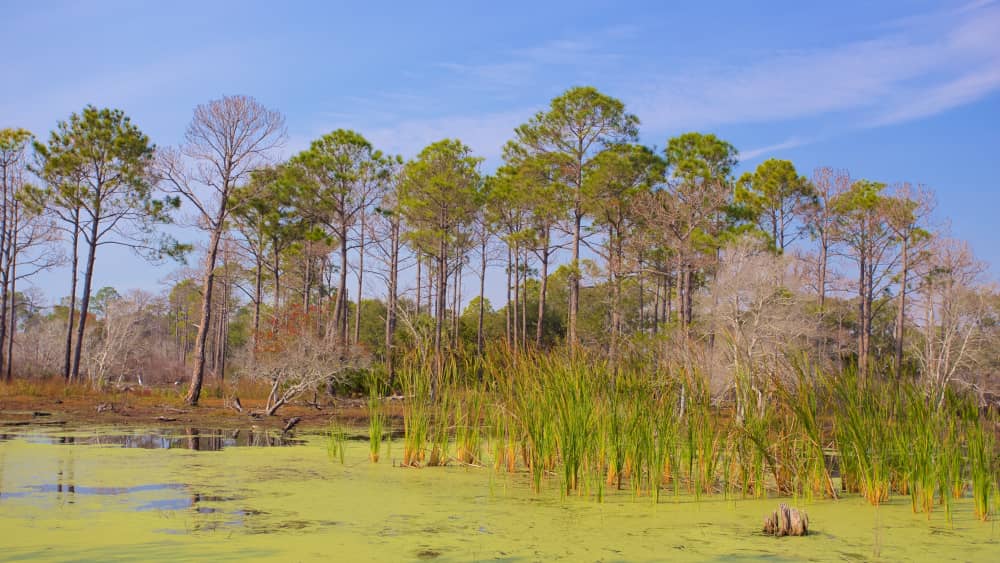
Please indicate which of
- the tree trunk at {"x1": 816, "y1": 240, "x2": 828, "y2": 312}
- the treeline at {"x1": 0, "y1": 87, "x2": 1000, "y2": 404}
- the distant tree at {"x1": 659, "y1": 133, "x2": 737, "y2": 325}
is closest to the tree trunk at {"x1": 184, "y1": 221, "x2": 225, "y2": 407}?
the treeline at {"x1": 0, "y1": 87, "x2": 1000, "y2": 404}

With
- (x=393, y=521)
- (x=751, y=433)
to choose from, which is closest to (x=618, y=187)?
(x=751, y=433)

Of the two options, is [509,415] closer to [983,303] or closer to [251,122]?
[251,122]

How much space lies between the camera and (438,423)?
812 cm

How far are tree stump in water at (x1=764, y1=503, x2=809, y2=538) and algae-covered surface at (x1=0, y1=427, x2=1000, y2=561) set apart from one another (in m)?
0.08

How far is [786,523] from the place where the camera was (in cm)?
514

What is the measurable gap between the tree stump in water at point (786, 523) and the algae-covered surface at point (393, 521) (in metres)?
0.08

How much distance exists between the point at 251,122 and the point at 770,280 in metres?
13.0

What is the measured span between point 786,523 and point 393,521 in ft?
8.73

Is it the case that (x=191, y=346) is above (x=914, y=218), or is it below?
below

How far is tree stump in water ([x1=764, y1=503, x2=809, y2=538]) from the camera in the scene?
5129 millimetres

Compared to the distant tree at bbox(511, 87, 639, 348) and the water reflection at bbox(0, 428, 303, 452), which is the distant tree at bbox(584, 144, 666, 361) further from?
the water reflection at bbox(0, 428, 303, 452)

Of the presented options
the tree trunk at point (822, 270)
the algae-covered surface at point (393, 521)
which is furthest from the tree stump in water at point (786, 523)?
the tree trunk at point (822, 270)

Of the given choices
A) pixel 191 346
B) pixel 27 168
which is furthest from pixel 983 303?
pixel 191 346

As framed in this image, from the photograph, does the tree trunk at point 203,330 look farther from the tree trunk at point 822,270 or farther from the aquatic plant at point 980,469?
the tree trunk at point 822,270
